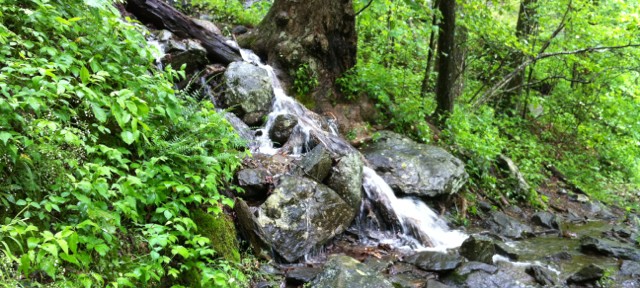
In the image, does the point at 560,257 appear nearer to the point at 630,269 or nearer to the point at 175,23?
the point at 630,269

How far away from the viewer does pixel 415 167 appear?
9.05m

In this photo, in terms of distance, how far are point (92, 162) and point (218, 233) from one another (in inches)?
65.8

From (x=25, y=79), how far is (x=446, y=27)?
33.2 feet

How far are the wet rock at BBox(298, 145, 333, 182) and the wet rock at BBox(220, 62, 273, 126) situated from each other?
190 cm

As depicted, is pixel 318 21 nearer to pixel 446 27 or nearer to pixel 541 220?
pixel 446 27

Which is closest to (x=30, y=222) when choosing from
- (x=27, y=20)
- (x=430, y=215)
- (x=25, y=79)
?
(x=25, y=79)

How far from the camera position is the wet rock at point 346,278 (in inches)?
189

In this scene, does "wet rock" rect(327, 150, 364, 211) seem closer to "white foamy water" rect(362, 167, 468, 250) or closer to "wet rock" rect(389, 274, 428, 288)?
"white foamy water" rect(362, 167, 468, 250)

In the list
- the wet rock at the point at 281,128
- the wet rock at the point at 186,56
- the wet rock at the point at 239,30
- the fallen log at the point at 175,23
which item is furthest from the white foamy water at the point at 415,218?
the wet rock at the point at 239,30

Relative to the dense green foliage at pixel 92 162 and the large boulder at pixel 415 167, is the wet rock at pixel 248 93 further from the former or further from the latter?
A: the dense green foliage at pixel 92 162

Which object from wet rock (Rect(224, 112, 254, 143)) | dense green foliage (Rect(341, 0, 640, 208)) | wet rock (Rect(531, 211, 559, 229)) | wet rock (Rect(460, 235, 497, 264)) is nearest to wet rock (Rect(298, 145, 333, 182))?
wet rock (Rect(224, 112, 254, 143))

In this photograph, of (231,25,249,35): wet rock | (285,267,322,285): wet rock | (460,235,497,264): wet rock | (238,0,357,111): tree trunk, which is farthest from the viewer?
(231,25,249,35): wet rock

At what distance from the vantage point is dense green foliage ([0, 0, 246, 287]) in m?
2.88

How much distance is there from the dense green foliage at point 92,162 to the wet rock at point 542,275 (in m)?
5.03
